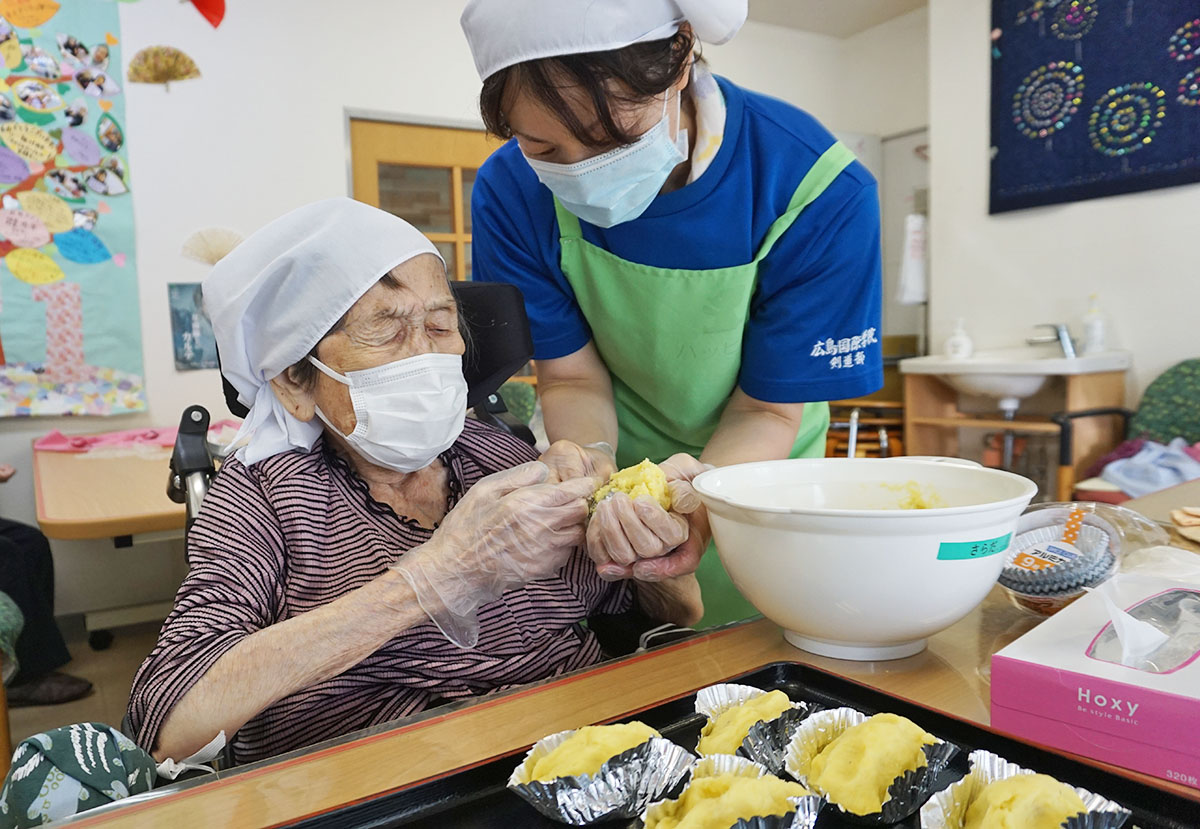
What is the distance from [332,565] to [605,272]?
0.67 meters

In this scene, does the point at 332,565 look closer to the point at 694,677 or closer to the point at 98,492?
the point at 694,677

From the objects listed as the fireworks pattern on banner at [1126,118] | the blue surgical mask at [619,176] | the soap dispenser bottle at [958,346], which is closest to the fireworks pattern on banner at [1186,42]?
the fireworks pattern on banner at [1126,118]

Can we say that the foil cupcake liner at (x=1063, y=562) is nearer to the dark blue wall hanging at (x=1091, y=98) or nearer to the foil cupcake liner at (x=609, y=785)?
the foil cupcake liner at (x=609, y=785)

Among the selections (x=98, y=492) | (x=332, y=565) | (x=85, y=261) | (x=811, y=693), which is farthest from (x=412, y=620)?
(x=85, y=261)

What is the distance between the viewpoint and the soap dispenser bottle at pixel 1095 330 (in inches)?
154

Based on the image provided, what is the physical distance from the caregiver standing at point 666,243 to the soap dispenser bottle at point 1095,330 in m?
2.95

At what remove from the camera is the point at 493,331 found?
1416mm

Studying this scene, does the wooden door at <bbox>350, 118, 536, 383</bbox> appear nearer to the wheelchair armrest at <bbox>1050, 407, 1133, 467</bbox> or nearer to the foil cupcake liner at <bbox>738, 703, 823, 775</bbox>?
the wheelchair armrest at <bbox>1050, 407, 1133, 467</bbox>

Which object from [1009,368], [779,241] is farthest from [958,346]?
[779,241]

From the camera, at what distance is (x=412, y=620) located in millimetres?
989

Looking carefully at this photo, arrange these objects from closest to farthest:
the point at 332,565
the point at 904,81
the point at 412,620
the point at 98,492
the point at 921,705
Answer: the point at 921,705, the point at 412,620, the point at 332,565, the point at 98,492, the point at 904,81

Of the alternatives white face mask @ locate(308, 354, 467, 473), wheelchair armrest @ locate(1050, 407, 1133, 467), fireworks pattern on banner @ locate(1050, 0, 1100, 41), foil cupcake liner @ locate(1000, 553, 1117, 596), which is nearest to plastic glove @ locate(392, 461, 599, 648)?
white face mask @ locate(308, 354, 467, 473)

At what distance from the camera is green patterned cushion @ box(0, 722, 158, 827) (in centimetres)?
69

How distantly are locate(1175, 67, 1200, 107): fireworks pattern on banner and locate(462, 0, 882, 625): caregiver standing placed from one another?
3082mm
